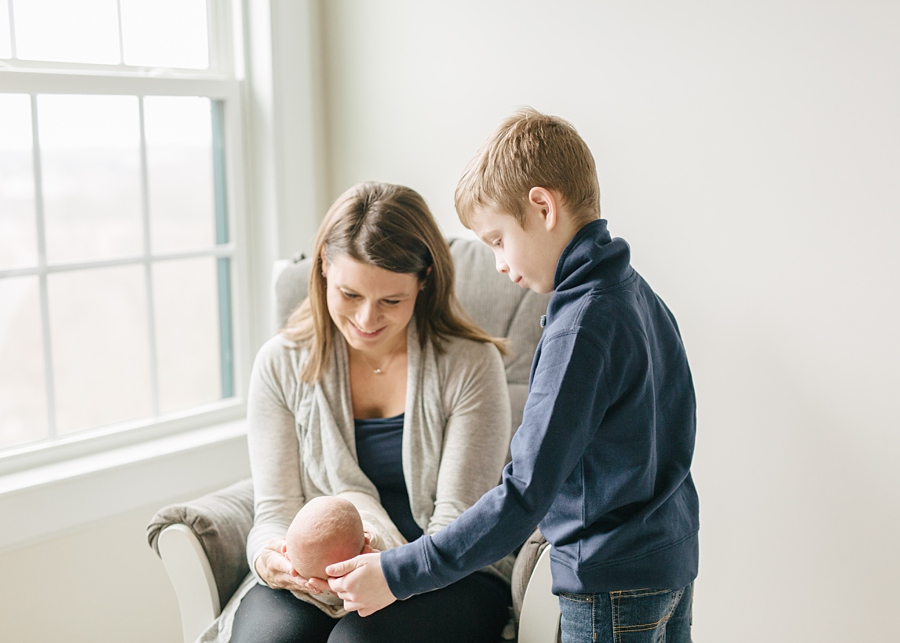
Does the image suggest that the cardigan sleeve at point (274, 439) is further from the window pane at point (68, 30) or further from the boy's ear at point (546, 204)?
the window pane at point (68, 30)

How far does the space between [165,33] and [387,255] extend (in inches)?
47.7

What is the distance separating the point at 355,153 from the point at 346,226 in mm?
991

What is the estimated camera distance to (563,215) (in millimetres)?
1147

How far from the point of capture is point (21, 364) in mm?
2084

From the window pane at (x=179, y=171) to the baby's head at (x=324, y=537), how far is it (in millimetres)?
1277

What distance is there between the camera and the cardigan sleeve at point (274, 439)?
5.39ft

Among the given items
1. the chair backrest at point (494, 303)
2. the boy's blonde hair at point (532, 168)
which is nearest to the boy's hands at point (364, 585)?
the boy's blonde hair at point (532, 168)

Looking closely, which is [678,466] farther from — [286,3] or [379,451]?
[286,3]

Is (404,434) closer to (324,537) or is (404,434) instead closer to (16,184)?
(324,537)

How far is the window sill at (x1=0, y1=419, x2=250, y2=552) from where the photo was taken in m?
1.95

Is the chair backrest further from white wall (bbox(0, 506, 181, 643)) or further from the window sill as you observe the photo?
white wall (bbox(0, 506, 181, 643))

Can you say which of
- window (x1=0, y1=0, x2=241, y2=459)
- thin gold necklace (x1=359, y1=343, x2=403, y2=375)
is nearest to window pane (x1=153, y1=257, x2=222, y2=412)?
window (x1=0, y1=0, x2=241, y2=459)

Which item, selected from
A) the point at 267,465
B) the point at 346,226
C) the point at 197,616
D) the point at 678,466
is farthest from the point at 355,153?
the point at 678,466

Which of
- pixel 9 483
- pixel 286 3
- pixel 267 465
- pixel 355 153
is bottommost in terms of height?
pixel 9 483
